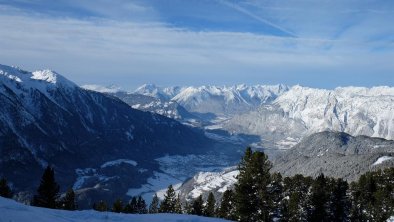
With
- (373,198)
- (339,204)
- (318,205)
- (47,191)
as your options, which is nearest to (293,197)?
(318,205)

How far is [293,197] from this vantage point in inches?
3570

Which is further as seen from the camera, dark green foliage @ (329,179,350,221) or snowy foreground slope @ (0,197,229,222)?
dark green foliage @ (329,179,350,221)

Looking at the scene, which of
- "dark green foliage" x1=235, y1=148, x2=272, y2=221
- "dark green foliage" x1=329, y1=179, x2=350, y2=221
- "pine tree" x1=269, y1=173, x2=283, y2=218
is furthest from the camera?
"dark green foliage" x1=329, y1=179, x2=350, y2=221

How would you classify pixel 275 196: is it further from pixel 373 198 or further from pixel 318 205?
pixel 373 198

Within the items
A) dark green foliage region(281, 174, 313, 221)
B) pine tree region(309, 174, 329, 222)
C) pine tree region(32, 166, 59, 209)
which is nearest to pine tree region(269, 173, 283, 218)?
dark green foliage region(281, 174, 313, 221)

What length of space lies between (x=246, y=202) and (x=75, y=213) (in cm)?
2649

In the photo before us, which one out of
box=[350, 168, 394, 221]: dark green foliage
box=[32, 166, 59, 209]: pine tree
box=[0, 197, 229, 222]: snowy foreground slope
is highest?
box=[350, 168, 394, 221]: dark green foliage

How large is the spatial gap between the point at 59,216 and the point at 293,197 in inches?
2304

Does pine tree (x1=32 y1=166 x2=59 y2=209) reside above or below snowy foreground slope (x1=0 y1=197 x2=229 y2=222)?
above

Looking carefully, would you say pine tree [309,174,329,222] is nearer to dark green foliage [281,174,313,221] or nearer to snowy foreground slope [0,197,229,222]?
dark green foliage [281,174,313,221]

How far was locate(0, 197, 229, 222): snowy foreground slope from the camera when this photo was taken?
37.9 m

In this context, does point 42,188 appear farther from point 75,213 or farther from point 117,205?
point 75,213

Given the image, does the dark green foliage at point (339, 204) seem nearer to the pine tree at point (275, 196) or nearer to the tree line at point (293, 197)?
the tree line at point (293, 197)

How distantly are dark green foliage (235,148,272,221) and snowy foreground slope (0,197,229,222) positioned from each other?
14071 millimetres
